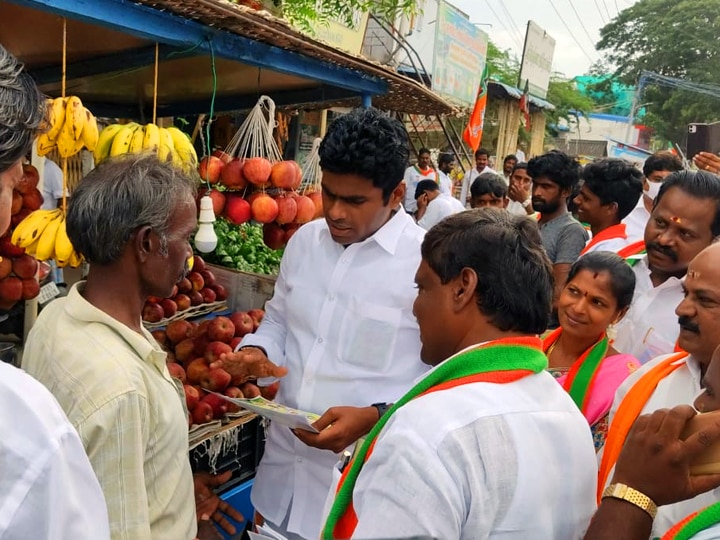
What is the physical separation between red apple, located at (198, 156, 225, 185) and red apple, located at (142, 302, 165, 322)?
32.8 inches

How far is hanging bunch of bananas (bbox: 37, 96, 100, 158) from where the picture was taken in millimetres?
2031

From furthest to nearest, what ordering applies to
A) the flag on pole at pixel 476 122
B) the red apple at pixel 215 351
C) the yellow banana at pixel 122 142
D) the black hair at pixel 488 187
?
the flag on pole at pixel 476 122 < the black hair at pixel 488 187 < the red apple at pixel 215 351 < the yellow banana at pixel 122 142

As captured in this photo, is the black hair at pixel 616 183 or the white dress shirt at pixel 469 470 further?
the black hair at pixel 616 183

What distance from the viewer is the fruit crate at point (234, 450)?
2523 mm

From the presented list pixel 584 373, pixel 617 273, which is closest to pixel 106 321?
pixel 584 373

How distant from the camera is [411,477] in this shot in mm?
969

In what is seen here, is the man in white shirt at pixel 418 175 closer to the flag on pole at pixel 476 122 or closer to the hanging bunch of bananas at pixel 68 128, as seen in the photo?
the flag on pole at pixel 476 122

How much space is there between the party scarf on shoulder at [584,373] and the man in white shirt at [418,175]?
23.6ft

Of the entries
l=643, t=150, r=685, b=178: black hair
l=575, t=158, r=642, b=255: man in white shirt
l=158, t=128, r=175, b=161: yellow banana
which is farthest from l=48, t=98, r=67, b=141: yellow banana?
l=643, t=150, r=685, b=178: black hair

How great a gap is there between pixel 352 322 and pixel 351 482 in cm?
82

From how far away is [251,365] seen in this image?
6.72ft

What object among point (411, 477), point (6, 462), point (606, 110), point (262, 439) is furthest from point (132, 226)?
point (606, 110)

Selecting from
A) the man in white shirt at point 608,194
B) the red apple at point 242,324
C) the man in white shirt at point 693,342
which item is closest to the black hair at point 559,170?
the man in white shirt at point 608,194

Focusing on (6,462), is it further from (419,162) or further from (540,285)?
(419,162)
